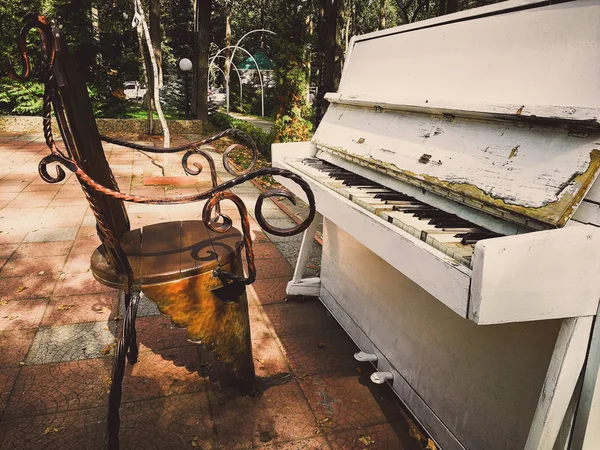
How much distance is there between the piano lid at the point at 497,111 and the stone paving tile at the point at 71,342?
1945 millimetres

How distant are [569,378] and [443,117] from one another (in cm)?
112

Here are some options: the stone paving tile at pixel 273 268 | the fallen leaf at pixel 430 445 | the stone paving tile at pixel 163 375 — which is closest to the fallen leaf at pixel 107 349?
the stone paving tile at pixel 163 375

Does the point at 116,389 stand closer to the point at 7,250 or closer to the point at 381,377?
the point at 381,377

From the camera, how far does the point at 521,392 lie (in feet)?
5.20

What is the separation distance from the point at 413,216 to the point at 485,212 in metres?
0.25

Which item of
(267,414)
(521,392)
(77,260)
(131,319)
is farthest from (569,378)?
(77,260)

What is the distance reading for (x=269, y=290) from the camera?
361cm

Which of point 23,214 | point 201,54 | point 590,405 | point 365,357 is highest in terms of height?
point 201,54

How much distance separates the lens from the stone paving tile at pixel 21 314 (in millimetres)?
2896

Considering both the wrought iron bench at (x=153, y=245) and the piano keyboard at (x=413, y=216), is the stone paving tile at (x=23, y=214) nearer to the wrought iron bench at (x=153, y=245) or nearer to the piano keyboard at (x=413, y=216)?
the wrought iron bench at (x=153, y=245)

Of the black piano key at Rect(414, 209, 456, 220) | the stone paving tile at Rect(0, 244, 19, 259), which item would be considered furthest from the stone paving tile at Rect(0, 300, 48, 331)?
the black piano key at Rect(414, 209, 456, 220)

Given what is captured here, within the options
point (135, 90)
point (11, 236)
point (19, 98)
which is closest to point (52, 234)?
point (11, 236)

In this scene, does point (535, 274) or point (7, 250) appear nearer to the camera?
point (535, 274)

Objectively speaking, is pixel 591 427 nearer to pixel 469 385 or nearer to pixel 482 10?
pixel 469 385
